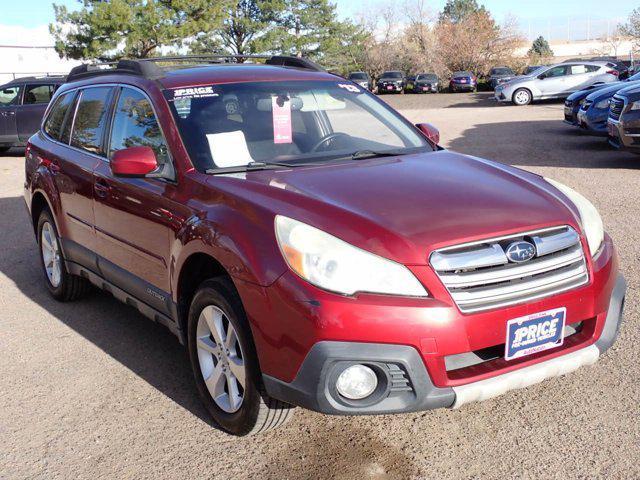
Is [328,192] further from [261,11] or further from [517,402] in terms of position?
[261,11]

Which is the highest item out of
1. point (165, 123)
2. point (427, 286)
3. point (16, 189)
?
point (165, 123)

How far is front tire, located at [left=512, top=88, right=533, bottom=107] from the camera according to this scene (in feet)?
90.4

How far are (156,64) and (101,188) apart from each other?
0.94 m

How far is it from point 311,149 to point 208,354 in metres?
1.33

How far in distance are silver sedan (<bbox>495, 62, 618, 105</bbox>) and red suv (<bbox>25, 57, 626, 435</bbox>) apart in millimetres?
24442

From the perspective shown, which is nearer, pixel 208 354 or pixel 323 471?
pixel 323 471

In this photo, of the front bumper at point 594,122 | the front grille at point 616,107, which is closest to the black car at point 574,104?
the front bumper at point 594,122

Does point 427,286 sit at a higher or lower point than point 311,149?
lower

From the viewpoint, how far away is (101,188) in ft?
14.9

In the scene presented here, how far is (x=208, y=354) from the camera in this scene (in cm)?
361

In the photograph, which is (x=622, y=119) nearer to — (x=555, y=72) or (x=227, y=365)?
(x=227, y=365)

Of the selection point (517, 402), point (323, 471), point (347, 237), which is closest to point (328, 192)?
point (347, 237)

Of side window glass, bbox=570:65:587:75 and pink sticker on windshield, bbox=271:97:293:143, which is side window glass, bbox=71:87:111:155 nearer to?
pink sticker on windshield, bbox=271:97:293:143

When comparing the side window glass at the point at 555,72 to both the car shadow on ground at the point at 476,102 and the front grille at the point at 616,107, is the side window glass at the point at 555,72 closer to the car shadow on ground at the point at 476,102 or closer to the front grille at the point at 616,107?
the car shadow on ground at the point at 476,102
